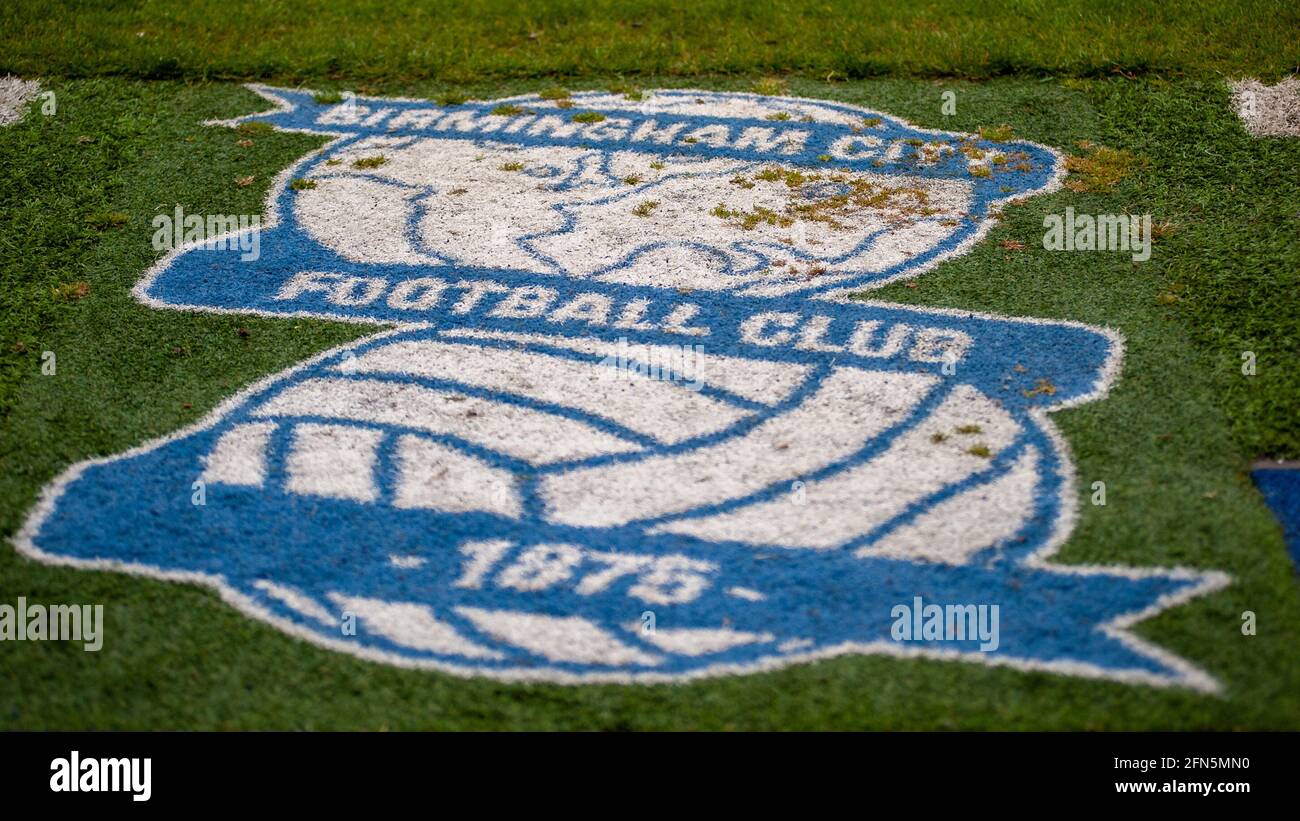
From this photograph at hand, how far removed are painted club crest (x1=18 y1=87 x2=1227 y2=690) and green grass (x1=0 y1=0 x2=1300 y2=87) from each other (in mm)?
1744

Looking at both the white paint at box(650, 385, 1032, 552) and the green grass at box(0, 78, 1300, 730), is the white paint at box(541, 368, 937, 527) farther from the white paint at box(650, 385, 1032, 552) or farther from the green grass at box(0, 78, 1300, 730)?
the green grass at box(0, 78, 1300, 730)

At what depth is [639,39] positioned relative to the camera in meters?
9.48

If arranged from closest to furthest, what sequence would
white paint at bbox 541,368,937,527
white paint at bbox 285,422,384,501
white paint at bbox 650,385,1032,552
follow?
white paint at bbox 650,385,1032,552
white paint at bbox 541,368,937,527
white paint at bbox 285,422,384,501

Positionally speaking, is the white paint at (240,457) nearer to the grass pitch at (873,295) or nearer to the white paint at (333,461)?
the white paint at (333,461)

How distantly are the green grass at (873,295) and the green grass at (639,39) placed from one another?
1.06 ft

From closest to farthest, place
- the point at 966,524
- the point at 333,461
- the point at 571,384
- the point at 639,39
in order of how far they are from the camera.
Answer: the point at 966,524 < the point at 333,461 < the point at 571,384 < the point at 639,39

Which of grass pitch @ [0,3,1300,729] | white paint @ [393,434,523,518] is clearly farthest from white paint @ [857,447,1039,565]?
white paint @ [393,434,523,518]

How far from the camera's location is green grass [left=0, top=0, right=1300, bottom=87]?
28.8 feet

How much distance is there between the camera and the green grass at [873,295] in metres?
3.89

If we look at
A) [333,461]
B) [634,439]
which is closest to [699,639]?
[634,439]

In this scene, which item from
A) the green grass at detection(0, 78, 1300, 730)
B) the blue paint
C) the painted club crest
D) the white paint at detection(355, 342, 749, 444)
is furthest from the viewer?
the white paint at detection(355, 342, 749, 444)

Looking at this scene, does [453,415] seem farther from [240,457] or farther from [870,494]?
[870,494]

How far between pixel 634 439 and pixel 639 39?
545 cm

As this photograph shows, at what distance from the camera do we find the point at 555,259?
6578mm
